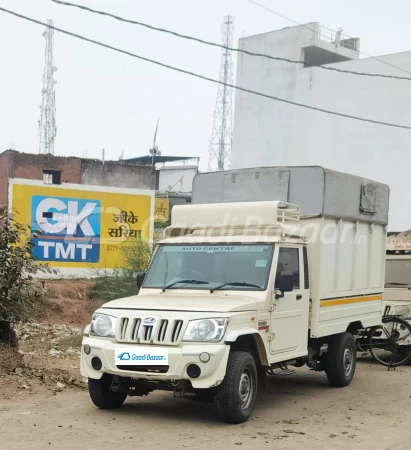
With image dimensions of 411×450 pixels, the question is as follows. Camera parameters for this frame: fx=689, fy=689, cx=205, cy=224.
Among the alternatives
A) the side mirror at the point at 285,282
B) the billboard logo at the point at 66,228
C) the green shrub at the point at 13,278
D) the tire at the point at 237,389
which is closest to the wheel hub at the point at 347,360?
the side mirror at the point at 285,282

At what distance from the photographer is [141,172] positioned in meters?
40.9

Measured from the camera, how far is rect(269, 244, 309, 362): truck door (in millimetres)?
8242

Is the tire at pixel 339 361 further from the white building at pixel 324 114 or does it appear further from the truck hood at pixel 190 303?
the white building at pixel 324 114

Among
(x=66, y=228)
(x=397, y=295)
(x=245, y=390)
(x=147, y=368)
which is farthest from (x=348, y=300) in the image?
(x=66, y=228)

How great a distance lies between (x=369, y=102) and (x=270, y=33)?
8332mm

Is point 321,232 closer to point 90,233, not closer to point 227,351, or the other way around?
point 227,351

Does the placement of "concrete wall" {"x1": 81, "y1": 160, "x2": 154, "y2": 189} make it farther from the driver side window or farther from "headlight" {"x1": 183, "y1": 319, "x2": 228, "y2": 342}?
"headlight" {"x1": 183, "y1": 319, "x2": 228, "y2": 342}

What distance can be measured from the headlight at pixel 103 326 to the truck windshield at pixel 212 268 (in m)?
1.08

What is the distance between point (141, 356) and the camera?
23.7 ft

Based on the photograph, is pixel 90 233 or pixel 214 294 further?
pixel 90 233

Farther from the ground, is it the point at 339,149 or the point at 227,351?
the point at 339,149

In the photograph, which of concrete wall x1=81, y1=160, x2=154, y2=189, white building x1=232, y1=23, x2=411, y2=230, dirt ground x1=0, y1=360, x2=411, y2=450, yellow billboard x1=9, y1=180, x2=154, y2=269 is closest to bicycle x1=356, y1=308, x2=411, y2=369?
dirt ground x1=0, y1=360, x2=411, y2=450

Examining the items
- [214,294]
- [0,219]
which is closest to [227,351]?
[214,294]

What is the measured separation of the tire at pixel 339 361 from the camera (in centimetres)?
998
